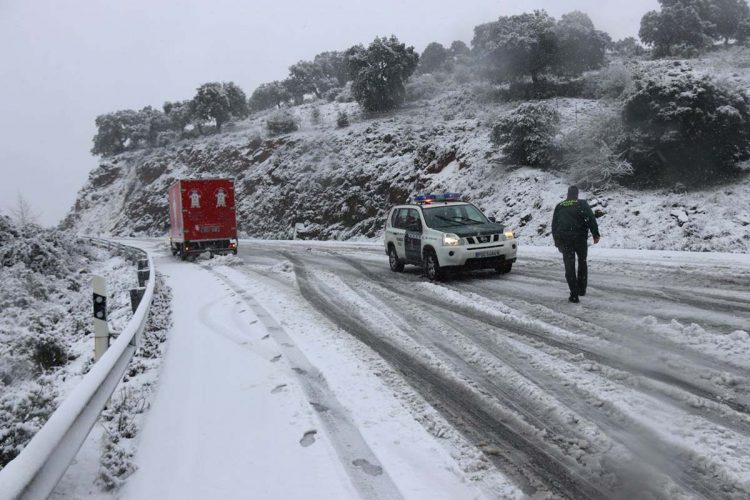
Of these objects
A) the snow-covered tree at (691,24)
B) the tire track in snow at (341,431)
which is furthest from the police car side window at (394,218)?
the snow-covered tree at (691,24)

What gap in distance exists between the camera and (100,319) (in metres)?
5.80

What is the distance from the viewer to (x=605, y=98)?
2125 centimetres

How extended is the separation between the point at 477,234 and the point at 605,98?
49.2 ft

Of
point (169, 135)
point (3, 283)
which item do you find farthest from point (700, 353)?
point (169, 135)

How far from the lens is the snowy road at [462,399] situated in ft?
10.2

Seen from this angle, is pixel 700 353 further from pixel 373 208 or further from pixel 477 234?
pixel 373 208

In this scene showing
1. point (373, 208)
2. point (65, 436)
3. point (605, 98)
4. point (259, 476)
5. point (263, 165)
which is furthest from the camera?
point (263, 165)

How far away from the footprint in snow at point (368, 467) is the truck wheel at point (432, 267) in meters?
7.19

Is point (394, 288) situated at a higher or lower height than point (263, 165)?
lower

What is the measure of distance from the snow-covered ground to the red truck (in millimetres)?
11215

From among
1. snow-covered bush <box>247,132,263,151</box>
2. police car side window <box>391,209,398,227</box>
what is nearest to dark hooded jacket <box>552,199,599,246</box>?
police car side window <box>391,209,398,227</box>

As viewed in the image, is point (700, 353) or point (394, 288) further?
point (394, 288)

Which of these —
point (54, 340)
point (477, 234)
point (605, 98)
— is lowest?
point (54, 340)

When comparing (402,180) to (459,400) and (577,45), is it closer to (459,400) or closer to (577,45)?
(577,45)
